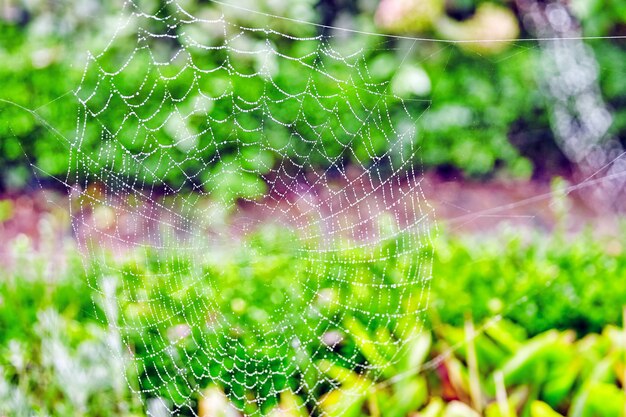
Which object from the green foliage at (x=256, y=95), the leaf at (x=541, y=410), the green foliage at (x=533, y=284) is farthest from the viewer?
the green foliage at (x=256, y=95)

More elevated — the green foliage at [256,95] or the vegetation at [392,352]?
the green foliage at [256,95]

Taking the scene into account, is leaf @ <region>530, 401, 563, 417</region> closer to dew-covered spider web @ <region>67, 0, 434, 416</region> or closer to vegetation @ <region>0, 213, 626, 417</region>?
vegetation @ <region>0, 213, 626, 417</region>

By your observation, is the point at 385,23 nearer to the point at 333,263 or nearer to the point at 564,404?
the point at 333,263

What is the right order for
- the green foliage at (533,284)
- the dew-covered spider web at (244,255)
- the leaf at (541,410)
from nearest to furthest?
the leaf at (541,410)
the dew-covered spider web at (244,255)
the green foliage at (533,284)

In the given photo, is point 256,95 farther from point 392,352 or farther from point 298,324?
point 392,352

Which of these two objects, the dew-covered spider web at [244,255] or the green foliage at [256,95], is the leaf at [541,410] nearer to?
the dew-covered spider web at [244,255]

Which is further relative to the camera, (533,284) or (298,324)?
(533,284)

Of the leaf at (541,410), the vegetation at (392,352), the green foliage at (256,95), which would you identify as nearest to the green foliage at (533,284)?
the vegetation at (392,352)

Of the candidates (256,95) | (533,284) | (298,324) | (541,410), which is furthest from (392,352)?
(256,95)

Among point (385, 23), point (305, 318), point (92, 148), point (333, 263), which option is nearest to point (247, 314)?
point (305, 318)
